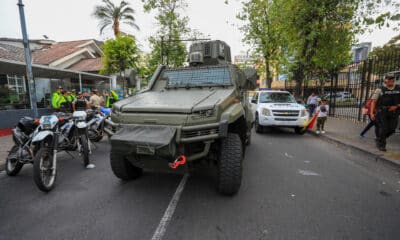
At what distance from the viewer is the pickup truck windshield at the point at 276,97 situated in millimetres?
8289

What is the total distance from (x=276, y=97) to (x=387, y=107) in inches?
159

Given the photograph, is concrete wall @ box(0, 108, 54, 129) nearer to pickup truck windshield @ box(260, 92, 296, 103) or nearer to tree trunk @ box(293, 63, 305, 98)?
pickup truck windshield @ box(260, 92, 296, 103)

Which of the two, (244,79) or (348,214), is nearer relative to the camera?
(348,214)

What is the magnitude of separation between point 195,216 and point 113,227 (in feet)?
3.17

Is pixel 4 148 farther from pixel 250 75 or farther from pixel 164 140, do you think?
pixel 250 75

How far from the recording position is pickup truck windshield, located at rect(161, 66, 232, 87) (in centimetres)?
415

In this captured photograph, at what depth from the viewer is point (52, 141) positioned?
3.65m

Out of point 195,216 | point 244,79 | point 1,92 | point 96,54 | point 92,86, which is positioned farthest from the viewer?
point 96,54

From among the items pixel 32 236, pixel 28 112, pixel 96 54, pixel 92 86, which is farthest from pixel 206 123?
pixel 96 54

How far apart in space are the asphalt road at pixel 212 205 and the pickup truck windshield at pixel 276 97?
4.29 meters

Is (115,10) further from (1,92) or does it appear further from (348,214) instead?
(348,214)

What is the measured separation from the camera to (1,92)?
830 cm

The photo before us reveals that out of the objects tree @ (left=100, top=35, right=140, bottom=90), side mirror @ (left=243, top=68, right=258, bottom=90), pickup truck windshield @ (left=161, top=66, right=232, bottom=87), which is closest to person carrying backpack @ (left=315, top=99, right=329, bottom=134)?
side mirror @ (left=243, top=68, right=258, bottom=90)

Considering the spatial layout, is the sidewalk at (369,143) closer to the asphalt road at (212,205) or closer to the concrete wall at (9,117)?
the asphalt road at (212,205)
